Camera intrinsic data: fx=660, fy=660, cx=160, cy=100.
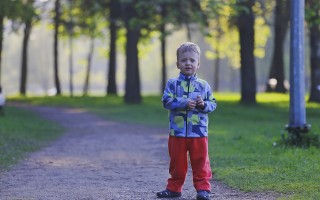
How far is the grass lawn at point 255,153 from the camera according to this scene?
790 cm

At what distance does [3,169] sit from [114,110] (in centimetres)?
1668

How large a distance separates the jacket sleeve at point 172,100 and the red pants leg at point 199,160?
1.33ft

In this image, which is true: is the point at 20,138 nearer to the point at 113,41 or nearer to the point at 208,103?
the point at 208,103

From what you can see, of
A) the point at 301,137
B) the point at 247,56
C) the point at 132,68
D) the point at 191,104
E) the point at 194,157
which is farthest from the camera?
the point at 132,68

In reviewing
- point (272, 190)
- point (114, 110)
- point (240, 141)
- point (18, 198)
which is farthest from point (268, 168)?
point (114, 110)

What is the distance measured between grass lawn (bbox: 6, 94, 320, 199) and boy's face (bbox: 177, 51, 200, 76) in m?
1.63

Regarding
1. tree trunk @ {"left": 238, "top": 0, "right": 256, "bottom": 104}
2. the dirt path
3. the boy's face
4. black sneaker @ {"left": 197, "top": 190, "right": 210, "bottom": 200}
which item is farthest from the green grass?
tree trunk @ {"left": 238, "top": 0, "right": 256, "bottom": 104}

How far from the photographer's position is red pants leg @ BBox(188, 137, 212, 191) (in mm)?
7074

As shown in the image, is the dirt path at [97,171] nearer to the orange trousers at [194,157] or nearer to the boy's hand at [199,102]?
the orange trousers at [194,157]

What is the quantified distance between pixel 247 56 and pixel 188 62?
20247 mm

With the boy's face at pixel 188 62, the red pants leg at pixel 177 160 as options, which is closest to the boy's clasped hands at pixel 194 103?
the boy's face at pixel 188 62

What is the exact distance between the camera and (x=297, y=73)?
475 inches

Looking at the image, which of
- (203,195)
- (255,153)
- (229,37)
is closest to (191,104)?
(203,195)

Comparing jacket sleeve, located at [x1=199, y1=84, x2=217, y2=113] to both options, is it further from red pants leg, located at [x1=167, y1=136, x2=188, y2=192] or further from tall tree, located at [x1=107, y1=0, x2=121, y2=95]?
tall tree, located at [x1=107, y1=0, x2=121, y2=95]
